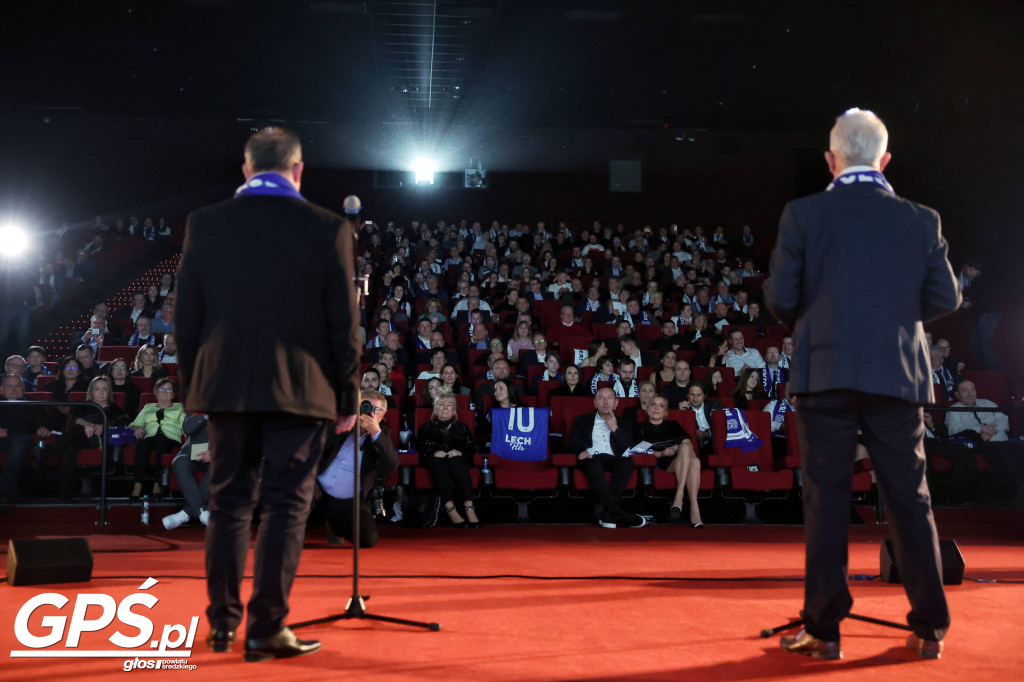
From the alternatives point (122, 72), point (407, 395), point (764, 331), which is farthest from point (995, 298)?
point (122, 72)

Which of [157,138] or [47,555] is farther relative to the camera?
[157,138]

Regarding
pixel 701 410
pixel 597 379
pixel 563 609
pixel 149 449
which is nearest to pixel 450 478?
pixel 597 379

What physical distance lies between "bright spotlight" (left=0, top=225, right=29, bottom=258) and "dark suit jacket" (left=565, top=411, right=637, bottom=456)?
9.98 m

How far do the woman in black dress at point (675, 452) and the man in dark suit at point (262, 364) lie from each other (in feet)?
14.1

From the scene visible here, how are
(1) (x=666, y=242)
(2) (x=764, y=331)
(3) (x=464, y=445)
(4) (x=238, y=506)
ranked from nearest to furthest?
(4) (x=238, y=506) < (3) (x=464, y=445) < (2) (x=764, y=331) < (1) (x=666, y=242)

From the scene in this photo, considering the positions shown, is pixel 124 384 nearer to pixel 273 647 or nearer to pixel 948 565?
pixel 273 647

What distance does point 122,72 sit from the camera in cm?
1284

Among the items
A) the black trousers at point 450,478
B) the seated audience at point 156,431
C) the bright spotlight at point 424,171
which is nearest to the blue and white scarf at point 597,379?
the black trousers at point 450,478

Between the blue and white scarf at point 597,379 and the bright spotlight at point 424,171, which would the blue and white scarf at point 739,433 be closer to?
the blue and white scarf at point 597,379

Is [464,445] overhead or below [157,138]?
below

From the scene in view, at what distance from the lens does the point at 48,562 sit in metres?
3.35

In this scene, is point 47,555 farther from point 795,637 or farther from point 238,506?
point 795,637

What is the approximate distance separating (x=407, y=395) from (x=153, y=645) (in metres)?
5.33

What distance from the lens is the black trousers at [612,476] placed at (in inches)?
241
